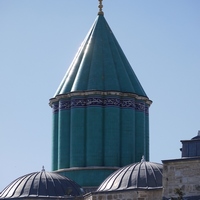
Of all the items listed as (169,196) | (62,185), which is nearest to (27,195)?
(62,185)

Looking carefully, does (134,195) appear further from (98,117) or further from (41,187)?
(98,117)

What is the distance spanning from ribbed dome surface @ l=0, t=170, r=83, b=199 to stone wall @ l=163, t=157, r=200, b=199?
212 inches

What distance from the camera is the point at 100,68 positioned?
39.5 metres

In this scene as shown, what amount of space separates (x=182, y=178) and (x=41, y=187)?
7.05m

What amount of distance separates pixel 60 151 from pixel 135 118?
321 centimetres

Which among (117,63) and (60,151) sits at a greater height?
(117,63)

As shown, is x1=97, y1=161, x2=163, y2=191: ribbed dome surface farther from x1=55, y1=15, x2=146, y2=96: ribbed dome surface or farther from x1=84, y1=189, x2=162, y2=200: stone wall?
x1=55, y1=15, x2=146, y2=96: ribbed dome surface

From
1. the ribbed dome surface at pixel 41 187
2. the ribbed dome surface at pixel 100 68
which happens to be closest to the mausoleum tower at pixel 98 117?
the ribbed dome surface at pixel 100 68

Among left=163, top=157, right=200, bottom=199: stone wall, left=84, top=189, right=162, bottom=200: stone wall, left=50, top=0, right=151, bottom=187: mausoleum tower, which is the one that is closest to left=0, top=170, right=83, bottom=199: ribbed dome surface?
left=50, top=0, right=151, bottom=187: mausoleum tower

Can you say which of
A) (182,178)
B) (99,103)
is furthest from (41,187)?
(182,178)

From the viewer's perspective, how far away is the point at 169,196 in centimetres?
2969

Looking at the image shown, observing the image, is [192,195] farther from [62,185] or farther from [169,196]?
[62,185]

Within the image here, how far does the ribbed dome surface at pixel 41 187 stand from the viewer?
34.8 meters

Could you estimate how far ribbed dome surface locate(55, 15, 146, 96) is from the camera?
128 ft
